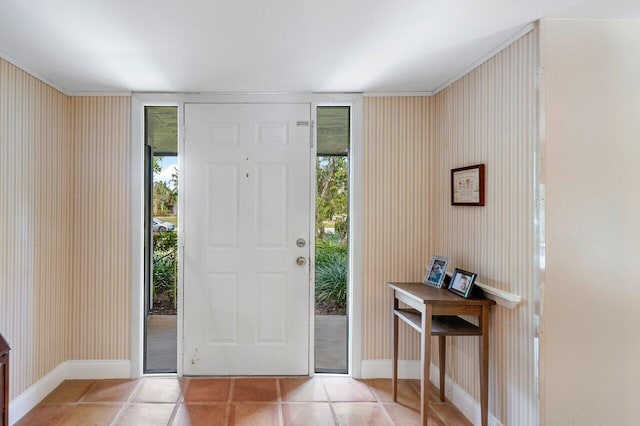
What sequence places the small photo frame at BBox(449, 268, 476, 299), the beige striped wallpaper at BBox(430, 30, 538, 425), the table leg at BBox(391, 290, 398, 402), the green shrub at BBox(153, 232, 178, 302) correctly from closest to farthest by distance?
the beige striped wallpaper at BBox(430, 30, 538, 425), the small photo frame at BBox(449, 268, 476, 299), the table leg at BBox(391, 290, 398, 402), the green shrub at BBox(153, 232, 178, 302)

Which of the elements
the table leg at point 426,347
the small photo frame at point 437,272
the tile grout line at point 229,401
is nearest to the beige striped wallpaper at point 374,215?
the small photo frame at point 437,272

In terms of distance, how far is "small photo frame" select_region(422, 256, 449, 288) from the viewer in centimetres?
259

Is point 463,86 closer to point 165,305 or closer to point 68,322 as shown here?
point 68,322

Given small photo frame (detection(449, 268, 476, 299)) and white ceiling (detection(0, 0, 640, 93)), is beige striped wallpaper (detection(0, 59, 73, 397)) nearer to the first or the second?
white ceiling (detection(0, 0, 640, 93))

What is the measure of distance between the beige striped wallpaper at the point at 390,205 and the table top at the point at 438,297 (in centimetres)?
46

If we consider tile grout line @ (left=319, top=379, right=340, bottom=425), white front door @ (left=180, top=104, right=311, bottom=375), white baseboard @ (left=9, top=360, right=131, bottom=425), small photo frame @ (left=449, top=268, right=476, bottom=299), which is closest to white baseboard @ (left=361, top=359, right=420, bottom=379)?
tile grout line @ (left=319, top=379, right=340, bottom=425)

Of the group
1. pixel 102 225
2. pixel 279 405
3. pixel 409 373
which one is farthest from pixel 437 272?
→ pixel 102 225

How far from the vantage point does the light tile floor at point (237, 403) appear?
2422mm

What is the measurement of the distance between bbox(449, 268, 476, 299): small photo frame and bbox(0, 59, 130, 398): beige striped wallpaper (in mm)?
2450

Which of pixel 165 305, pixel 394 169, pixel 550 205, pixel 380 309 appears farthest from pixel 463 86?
pixel 165 305

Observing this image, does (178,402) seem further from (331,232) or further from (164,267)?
(331,232)

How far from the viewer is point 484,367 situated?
7.13ft

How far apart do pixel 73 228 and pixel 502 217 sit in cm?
310

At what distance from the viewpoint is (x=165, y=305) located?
4.56 metres
